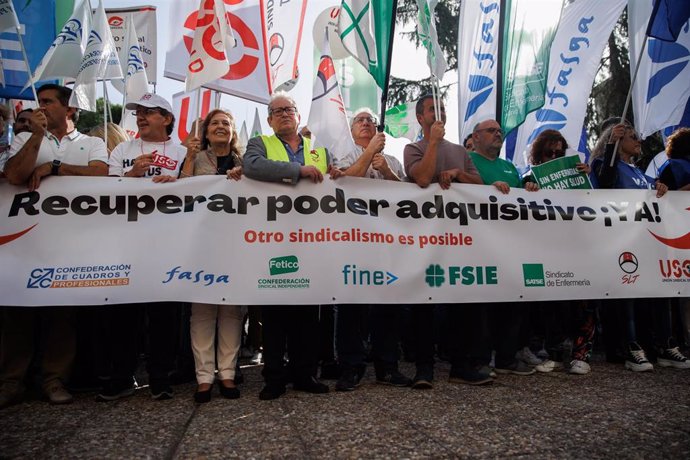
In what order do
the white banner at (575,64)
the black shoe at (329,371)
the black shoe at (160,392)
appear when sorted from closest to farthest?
the black shoe at (160,392), the black shoe at (329,371), the white banner at (575,64)

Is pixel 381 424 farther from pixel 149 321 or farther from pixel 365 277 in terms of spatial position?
pixel 149 321

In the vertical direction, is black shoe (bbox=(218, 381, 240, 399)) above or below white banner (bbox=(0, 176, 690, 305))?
below

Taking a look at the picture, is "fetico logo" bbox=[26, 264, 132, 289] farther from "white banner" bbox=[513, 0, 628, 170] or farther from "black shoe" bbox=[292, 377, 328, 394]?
"white banner" bbox=[513, 0, 628, 170]

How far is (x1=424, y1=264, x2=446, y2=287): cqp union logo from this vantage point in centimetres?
416

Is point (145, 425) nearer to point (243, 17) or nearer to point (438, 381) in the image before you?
point (438, 381)

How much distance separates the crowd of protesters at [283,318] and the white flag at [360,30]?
68 centimetres

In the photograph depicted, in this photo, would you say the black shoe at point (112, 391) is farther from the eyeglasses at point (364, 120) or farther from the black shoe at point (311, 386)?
the eyeglasses at point (364, 120)

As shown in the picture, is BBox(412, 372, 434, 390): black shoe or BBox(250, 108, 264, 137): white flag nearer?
BBox(412, 372, 434, 390): black shoe

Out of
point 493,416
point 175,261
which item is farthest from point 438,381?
point 175,261

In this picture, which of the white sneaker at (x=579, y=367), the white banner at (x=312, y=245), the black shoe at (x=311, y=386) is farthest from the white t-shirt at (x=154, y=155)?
the white sneaker at (x=579, y=367)

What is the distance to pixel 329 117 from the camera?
192 inches

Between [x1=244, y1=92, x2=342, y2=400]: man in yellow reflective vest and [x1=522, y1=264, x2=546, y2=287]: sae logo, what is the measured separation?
1.68m

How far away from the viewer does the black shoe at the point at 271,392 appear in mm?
3666

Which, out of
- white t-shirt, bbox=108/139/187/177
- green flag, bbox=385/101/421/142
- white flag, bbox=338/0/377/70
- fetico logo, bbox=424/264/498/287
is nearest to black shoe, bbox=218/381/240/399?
fetico logo, bbox=424/264/498/287
